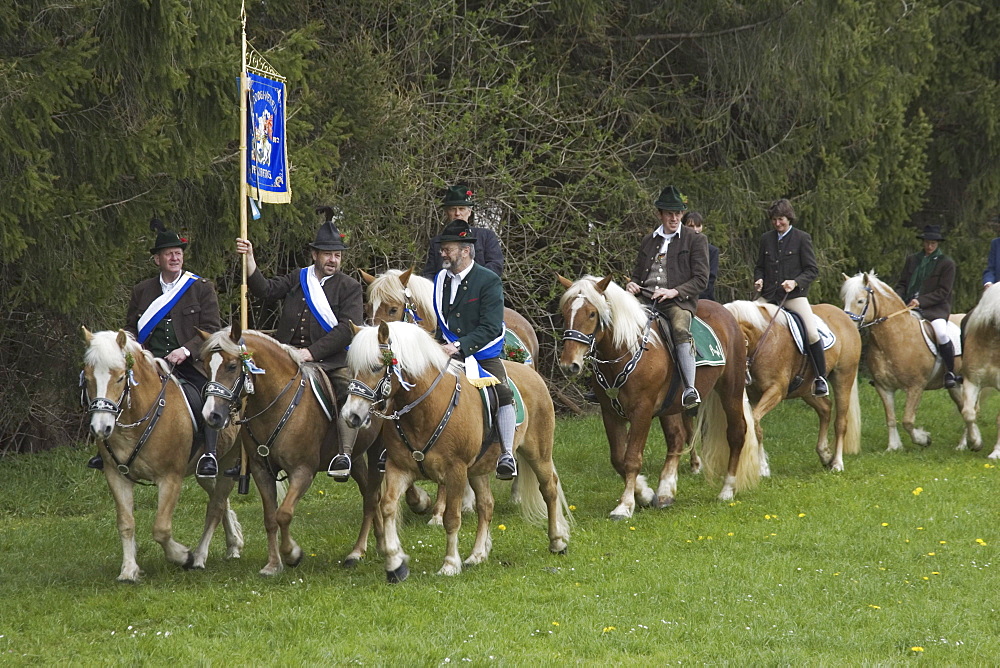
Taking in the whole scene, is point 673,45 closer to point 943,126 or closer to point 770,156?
point 770,156

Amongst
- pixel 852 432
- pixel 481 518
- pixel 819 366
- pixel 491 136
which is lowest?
pixel 481 518

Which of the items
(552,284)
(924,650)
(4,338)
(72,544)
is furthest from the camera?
(552,284)

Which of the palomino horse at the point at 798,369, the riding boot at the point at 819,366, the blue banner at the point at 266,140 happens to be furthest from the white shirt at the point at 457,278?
the riding boot at the point at 819,366

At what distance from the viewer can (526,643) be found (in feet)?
23.9

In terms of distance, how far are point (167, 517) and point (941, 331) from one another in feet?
34.4

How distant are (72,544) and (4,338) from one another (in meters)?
3.75

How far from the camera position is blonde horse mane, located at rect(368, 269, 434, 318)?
9.95 m

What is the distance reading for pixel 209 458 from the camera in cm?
895

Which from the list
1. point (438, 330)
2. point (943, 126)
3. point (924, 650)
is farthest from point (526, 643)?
point (943, 126)

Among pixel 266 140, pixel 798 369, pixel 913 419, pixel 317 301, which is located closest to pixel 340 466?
pixel 317 301

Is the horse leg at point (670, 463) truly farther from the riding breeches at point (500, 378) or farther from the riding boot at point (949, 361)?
the riding boot at point (949, 361)

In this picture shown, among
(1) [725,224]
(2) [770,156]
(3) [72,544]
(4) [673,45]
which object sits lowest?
(3) [72,544]

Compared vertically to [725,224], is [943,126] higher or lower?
higher

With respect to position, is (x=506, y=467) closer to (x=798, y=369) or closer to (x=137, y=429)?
(x=137, y=429)
